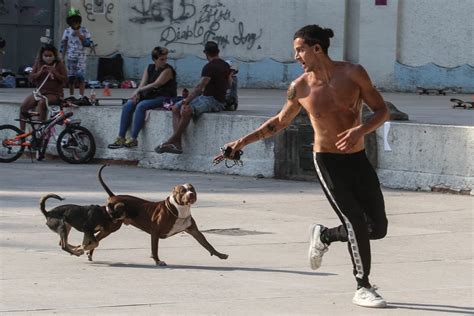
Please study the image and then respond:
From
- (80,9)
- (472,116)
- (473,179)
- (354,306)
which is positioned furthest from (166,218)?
(80,9)

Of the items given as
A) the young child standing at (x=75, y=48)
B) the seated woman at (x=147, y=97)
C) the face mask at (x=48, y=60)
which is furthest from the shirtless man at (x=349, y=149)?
the young child standing at (x=75, y=48)

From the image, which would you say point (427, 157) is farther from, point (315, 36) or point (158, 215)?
point (315, 36)

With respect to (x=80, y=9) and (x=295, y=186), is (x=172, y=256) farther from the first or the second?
(x=80, y=9)

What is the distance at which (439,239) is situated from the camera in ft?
34.0

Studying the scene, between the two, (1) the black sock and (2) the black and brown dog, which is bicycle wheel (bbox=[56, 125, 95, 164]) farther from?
(1) the black sock

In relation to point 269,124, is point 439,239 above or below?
below

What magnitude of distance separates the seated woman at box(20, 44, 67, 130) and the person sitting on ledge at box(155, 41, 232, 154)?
2188mm

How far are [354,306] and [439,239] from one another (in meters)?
3.08

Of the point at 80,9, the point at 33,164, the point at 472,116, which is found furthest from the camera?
the point at 80,9

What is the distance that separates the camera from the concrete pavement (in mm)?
7430

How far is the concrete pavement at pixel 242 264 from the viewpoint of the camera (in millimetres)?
7430

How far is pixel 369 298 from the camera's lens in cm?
739

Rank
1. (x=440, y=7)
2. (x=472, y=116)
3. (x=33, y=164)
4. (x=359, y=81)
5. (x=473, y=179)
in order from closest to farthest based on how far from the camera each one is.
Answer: (x=359, y=81) < (x=473, y=179) < (x=33, y=164) < (x=472, y=116) < (x=440, y=7)

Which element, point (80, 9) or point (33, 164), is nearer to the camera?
point (33, 164)
